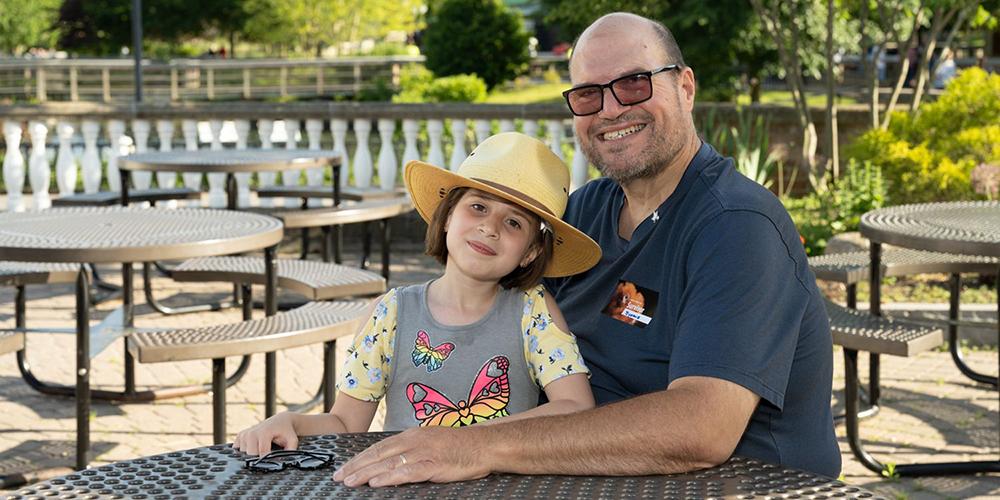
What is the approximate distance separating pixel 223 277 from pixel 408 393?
161 inches

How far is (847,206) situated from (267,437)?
813 centimetres

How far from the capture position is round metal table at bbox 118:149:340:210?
8273mm

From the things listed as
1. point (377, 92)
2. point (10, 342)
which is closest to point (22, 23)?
point (377, 92)

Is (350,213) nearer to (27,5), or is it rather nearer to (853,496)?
(853,496)

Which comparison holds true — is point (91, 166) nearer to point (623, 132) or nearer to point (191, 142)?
point (191, 142)

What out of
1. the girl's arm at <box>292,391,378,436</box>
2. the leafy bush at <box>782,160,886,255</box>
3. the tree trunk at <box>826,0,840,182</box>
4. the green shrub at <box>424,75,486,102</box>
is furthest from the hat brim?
the green shrub at <box>424,75,486,102</box>

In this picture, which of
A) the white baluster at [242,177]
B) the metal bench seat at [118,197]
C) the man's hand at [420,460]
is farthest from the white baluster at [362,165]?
the man's hand at [420,460]

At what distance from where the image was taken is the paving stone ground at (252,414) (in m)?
5.79

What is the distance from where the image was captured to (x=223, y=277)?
704 centimetres

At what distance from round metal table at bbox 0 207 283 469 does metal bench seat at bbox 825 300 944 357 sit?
2.30 metres

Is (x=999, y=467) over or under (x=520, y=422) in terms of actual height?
under

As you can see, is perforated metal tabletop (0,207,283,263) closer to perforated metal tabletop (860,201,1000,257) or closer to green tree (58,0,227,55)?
perforated metal tabletop (860,201,1000,257)

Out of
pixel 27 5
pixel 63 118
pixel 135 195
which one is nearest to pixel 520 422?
pixel 135 195

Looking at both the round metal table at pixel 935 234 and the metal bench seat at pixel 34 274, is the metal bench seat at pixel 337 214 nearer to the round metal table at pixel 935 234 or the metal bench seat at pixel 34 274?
the metal bench seat at pixel 34 274
